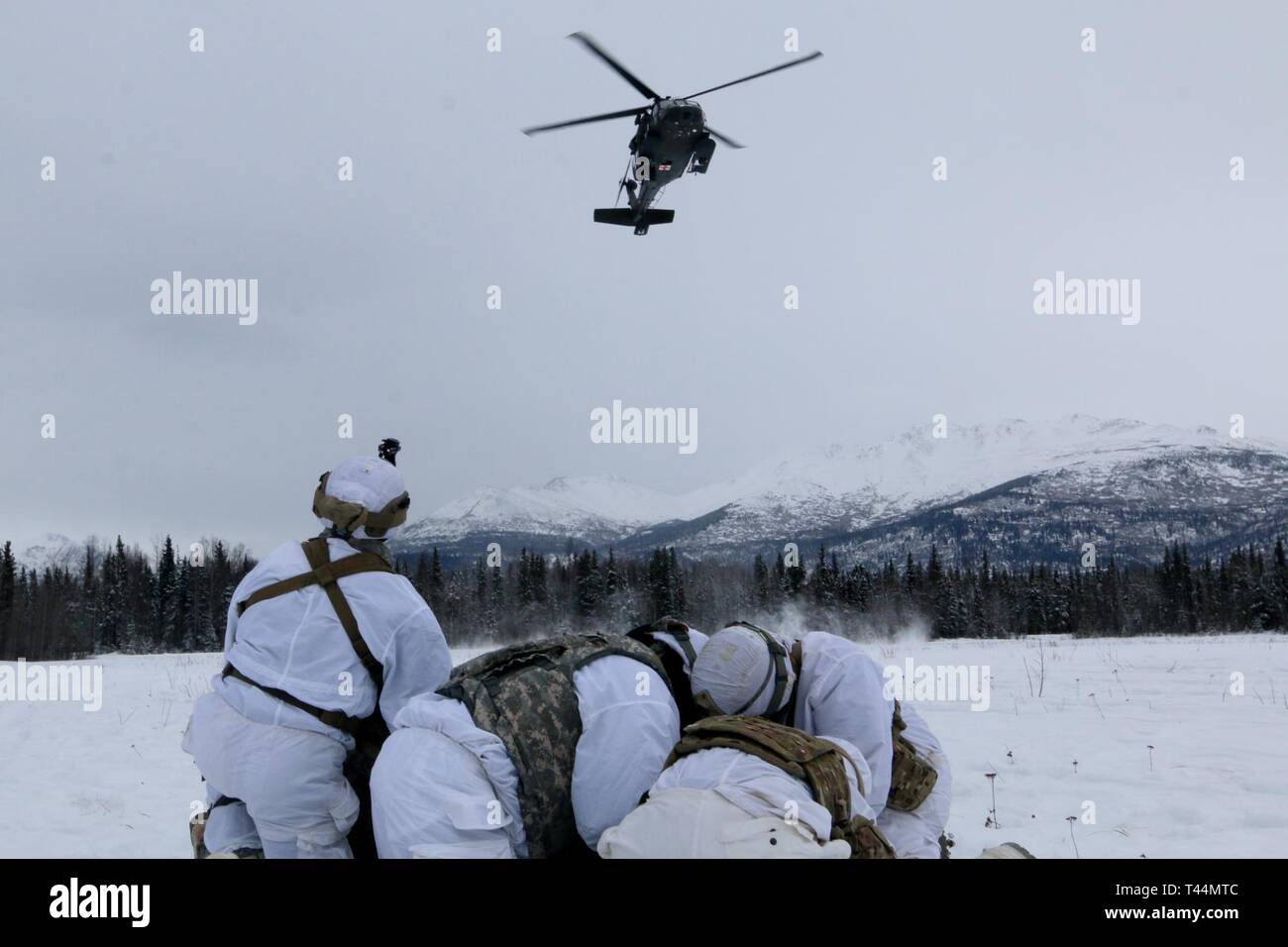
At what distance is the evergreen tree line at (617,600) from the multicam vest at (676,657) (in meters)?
56.6

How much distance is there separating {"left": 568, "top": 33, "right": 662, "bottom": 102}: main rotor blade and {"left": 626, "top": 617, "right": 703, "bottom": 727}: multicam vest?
1546 cm

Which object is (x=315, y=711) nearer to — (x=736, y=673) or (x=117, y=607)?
(x=736, y=673)

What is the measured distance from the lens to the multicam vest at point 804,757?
9.44 ft

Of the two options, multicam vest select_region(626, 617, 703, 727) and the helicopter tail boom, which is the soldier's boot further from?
the helicopter tail boom

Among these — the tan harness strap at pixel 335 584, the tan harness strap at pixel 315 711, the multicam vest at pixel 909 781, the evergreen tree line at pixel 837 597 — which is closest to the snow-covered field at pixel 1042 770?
the multicam vest at pixel 909 781

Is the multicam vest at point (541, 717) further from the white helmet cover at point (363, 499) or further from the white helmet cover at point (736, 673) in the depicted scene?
the white helmet cover at point (363, 499)

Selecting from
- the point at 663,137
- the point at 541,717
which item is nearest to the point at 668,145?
the point at 663,137

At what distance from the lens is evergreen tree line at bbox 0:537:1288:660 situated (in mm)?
65312

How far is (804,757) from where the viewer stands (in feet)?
9.59

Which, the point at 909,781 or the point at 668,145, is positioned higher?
the point at 668,145

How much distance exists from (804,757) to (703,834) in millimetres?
486
